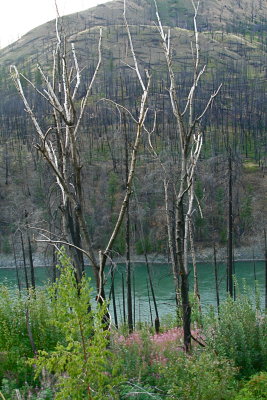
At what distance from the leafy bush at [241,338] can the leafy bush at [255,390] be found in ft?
2.51

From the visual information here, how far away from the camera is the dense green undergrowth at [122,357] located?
13.5 feet

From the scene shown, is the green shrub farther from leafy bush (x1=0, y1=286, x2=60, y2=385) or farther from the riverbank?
the riverbank

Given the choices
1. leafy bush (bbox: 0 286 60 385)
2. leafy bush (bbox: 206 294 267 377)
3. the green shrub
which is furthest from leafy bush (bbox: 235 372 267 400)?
leafy bush (bbox: 0 286 60 385)

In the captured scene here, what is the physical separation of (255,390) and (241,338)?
4.07 feet

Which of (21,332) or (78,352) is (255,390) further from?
(21,332)

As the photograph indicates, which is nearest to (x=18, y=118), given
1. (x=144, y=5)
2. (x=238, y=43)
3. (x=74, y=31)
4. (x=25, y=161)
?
(x=25, y=161)

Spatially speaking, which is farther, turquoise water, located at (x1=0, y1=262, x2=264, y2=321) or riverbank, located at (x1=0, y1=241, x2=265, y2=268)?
riverbank, located at (x1=0, y1=241, x2=265, y2=268)

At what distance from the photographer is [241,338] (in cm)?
720

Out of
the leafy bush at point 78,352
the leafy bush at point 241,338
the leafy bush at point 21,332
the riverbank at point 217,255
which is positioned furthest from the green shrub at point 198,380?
the riverbank at point 217,255

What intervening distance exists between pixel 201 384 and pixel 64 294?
2290 millimetres

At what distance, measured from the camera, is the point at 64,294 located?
13.4 ft

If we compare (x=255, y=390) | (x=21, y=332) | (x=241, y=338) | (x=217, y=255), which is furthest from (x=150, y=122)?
(x=255, y=390)

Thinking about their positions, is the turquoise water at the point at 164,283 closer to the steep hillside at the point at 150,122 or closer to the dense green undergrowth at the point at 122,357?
the steep hillside at the point at 150,122

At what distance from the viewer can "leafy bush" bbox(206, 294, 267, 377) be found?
7145mm
